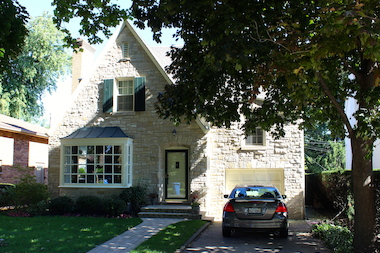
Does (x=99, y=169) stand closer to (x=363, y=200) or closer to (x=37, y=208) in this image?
(x=37, y=208)

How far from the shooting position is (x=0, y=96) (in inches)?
1232

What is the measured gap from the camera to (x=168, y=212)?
14781mm

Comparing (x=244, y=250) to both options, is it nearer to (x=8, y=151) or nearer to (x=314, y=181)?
(x=314, y=181)

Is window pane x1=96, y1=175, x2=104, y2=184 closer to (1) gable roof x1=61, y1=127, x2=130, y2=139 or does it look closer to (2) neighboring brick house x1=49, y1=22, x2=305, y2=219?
(2) neighboring brick house x1=49, y1=22, x2=305, y2=219

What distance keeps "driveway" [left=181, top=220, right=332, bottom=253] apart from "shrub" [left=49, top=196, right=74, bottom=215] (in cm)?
592

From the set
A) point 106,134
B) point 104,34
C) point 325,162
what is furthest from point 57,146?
point 325,162

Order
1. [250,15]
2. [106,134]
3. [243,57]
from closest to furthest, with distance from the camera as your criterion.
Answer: [243,57]
[250,15]
[106,134]

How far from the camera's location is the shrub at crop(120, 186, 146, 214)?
603 inches

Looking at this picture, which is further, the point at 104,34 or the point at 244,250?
the point at 104,34

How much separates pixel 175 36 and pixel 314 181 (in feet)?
42.8

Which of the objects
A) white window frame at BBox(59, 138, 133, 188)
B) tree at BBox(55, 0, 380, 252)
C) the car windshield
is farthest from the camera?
white window frame at BBox(59, 138, 133, 188)

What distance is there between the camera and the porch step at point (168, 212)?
1450 cm

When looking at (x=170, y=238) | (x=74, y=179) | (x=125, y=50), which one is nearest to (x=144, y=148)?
(x=74, y=179)

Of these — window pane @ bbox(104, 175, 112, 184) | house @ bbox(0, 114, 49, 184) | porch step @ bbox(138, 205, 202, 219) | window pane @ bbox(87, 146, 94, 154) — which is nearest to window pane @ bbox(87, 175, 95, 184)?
window pane @ bbox(104, 175, 112, 184)
